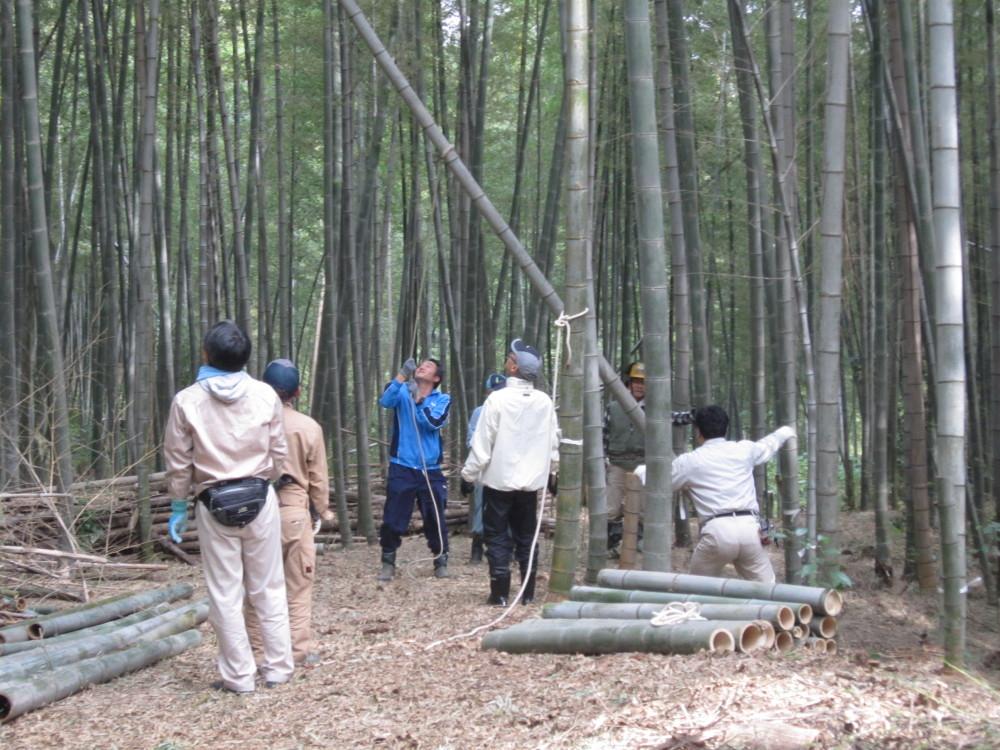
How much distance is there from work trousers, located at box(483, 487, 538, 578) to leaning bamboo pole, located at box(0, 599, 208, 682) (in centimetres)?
131

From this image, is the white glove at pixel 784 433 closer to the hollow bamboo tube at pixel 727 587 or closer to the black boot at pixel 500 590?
the hollow bamboo tube at pixel 727 587

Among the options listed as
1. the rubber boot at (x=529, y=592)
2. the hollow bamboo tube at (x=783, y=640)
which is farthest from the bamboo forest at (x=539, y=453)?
the rubber boot at (x=529, y=592)

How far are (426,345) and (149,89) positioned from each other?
5494 mm

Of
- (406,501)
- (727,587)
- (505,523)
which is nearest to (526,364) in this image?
(505,523)

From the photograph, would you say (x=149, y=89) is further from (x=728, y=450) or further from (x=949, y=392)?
(x=949, y=392)

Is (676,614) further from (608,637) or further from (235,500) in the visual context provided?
(235,500)

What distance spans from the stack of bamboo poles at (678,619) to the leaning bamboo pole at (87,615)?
1.70 m

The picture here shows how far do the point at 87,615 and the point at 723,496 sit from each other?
269 cm

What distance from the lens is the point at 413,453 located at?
6098 millimetres

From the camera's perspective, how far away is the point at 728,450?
473cm

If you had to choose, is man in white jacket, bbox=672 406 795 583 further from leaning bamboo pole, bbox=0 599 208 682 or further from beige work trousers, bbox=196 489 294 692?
leaning bamboo pole, bbox=0 599 208 682

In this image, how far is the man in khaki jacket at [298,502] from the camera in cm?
409

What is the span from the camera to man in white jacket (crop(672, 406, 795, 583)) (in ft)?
15.2

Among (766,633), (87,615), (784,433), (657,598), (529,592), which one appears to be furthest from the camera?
(529,592)
